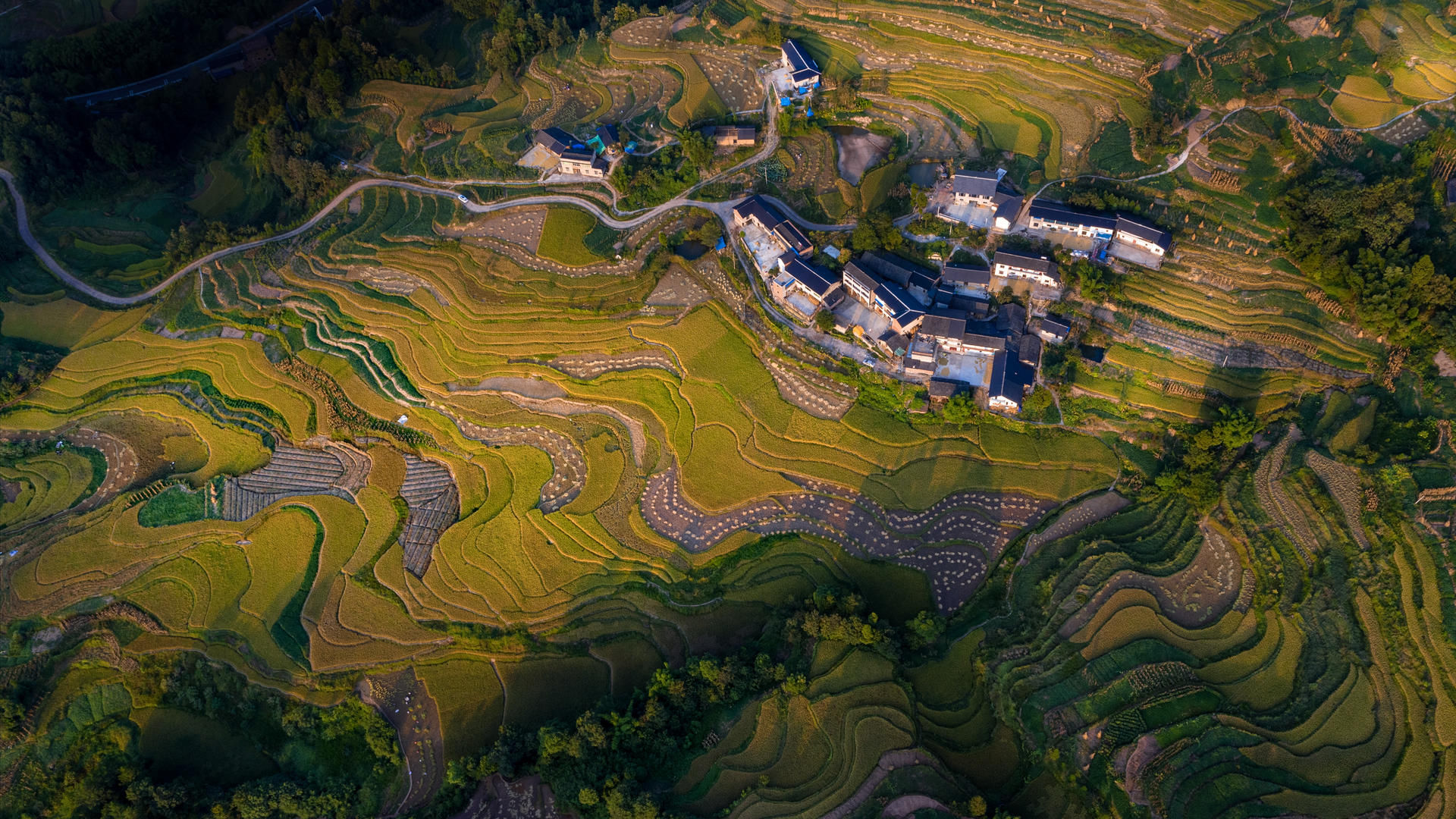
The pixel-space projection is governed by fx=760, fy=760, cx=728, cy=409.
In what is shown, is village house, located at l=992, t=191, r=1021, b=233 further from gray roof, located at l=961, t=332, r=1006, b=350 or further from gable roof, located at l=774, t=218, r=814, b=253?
gable roof, located at l=774, t=218, r=814, b=253

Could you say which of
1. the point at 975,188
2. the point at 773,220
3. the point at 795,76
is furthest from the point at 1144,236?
the point at 795,76

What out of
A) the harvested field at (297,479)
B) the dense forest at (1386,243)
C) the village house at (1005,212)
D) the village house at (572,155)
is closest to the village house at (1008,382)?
the village house at (1005,212)

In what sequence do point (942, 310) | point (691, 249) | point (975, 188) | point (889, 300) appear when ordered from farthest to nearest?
point (691, 249) < point (975, 188) < point (942, 310) < point (889, 300)

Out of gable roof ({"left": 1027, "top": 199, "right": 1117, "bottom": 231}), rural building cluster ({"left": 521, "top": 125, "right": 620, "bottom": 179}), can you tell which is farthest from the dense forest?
rural building cluster ({"left": 521, "top": 125, "right": 620, "bottom": 179})

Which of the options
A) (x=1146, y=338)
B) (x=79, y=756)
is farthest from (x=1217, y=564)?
(x=79, y=756)

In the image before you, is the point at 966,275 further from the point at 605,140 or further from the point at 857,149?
the point at 605,140
